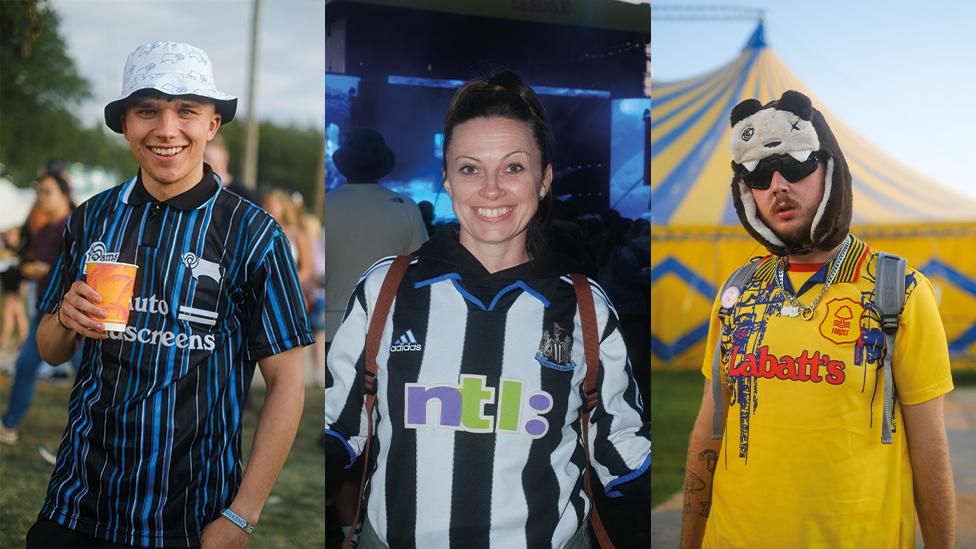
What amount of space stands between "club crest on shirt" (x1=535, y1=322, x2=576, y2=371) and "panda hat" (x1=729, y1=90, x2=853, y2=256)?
531 mm

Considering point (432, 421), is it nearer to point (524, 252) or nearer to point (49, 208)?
point (524, 252)

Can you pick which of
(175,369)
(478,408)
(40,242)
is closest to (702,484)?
(478,408)

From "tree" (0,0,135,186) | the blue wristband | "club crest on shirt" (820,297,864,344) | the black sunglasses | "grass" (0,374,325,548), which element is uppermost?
"tree" (0,0,135,186)

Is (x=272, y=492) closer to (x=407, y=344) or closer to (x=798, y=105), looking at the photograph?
A: (x=407, y=344)

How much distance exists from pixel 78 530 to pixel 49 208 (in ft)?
13.9

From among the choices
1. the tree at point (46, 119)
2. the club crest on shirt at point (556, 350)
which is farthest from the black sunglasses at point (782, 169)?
the tree at point (46, 119)

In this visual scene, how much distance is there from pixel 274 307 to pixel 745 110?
1.25 m

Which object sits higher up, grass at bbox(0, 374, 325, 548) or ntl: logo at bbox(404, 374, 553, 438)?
ntl: logo at bbox(404, 374, 553, 438)

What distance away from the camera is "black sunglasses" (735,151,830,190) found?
2.03m

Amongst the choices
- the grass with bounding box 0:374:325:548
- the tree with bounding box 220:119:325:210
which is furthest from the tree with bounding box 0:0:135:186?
the tree with bounding box 220:119:325:210

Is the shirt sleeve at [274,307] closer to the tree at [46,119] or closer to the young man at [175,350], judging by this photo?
the young man at [175,350]

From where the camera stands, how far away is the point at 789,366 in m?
1.97

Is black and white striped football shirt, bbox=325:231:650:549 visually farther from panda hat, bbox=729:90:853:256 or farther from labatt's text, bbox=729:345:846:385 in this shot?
panda hat, bbox=729:90:853:256

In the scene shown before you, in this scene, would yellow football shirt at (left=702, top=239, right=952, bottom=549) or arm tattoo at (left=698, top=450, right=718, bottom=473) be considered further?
arm tattoo at (left=698, top=450, right=718, bottom=473)
